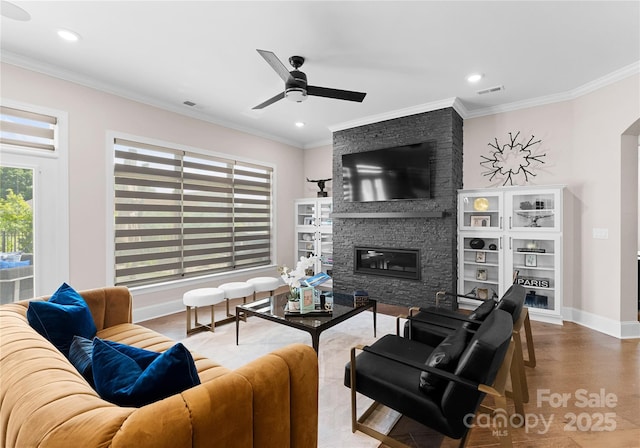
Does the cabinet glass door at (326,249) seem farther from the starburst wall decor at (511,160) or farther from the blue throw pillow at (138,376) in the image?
the blue throw pillow at (138,376)

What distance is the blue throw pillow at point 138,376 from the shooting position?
1031 mm

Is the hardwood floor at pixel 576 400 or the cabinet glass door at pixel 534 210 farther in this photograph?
the cabinet glass door at pixel 534 210

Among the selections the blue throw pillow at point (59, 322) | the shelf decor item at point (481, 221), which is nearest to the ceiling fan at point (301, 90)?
the blue throw pillow at point (59, 322)

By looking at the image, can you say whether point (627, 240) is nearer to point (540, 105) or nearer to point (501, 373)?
point (540, 105)

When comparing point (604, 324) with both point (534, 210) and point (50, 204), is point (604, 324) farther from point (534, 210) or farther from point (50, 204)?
point (50, 204)

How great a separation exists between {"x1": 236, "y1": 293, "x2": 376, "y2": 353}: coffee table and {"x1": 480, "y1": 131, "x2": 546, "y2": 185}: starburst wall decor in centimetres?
286

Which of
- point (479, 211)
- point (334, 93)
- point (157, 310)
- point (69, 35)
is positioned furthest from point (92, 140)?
point (479, 211)

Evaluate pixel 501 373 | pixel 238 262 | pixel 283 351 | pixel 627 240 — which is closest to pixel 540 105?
pixel 627 240

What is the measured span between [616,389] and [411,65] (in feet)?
11.3

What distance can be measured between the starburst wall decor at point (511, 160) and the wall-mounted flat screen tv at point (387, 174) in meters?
1.01

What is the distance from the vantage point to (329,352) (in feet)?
10.1

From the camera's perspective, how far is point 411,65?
3.32 meters

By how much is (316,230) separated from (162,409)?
5.36 m

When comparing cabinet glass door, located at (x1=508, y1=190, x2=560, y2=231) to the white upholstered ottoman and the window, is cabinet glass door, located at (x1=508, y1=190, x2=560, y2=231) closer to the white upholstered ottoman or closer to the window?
the white upholstered ottoman
